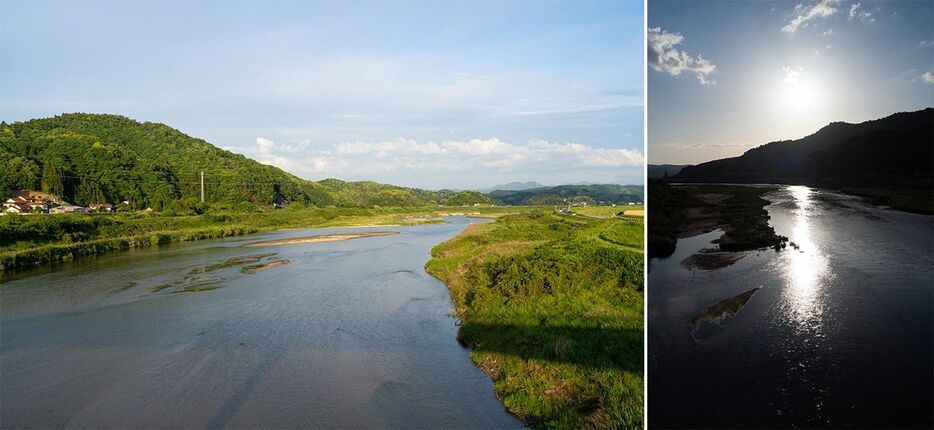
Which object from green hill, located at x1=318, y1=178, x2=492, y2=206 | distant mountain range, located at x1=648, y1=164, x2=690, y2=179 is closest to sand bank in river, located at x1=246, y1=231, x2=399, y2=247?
distant mountain range, located at x1=648, y1=164, x2=690, y2=179

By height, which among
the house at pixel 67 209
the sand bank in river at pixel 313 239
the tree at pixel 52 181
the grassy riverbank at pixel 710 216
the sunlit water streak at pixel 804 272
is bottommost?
the sand bank in river at pixel 313 239

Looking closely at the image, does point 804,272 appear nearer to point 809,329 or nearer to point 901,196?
point 809,329

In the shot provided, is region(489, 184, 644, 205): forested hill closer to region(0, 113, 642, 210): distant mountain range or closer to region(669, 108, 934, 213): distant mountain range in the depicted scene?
region(0, 113, 642, 210): distant mountain range

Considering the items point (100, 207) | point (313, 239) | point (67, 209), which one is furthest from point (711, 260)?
point (100, 207)

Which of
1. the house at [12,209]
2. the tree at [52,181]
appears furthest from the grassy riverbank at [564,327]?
the tree at [52,181]

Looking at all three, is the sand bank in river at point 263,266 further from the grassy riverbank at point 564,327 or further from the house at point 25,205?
the house at point 25,205

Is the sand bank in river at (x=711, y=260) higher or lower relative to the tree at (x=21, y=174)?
lower
